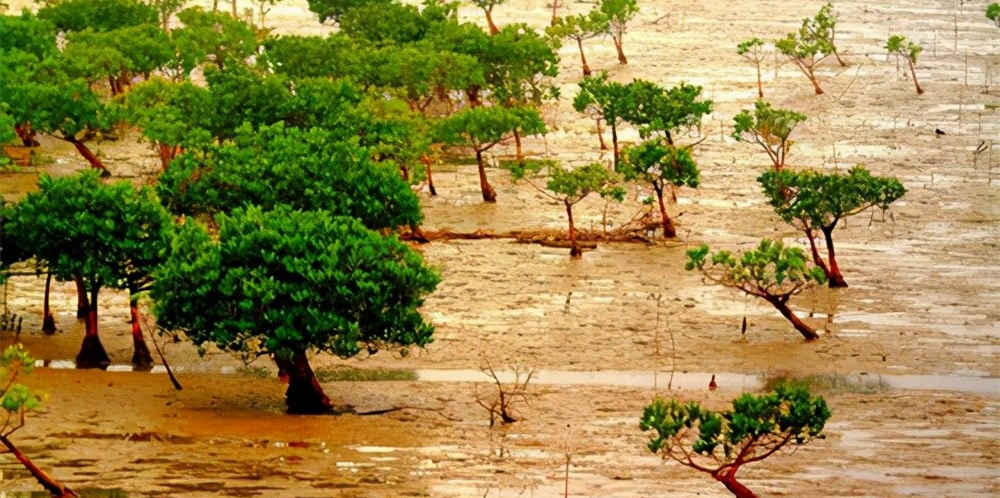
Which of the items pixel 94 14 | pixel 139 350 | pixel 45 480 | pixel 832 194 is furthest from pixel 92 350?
pixel 94 14

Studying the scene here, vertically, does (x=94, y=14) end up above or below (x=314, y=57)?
above

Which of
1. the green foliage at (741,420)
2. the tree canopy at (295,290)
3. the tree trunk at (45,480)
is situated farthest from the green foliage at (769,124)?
the tree trunk at (45,480)

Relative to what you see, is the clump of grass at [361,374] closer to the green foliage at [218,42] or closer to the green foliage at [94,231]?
the green foliage at [94,231]

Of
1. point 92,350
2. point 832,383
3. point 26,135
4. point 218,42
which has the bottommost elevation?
point 832,383

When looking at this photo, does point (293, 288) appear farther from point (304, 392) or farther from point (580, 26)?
point (580, 26)

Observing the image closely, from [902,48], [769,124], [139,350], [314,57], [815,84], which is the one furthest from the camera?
[902,48]

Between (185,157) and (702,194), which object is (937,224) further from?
(185,157)

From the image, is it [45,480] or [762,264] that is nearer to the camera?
[45,480]

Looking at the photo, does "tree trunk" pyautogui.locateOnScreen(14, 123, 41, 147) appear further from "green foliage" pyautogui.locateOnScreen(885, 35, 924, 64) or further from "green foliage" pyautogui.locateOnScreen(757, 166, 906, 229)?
"green foliage" pyautogui.locateOnScreen(885, 35, 924, 64)
